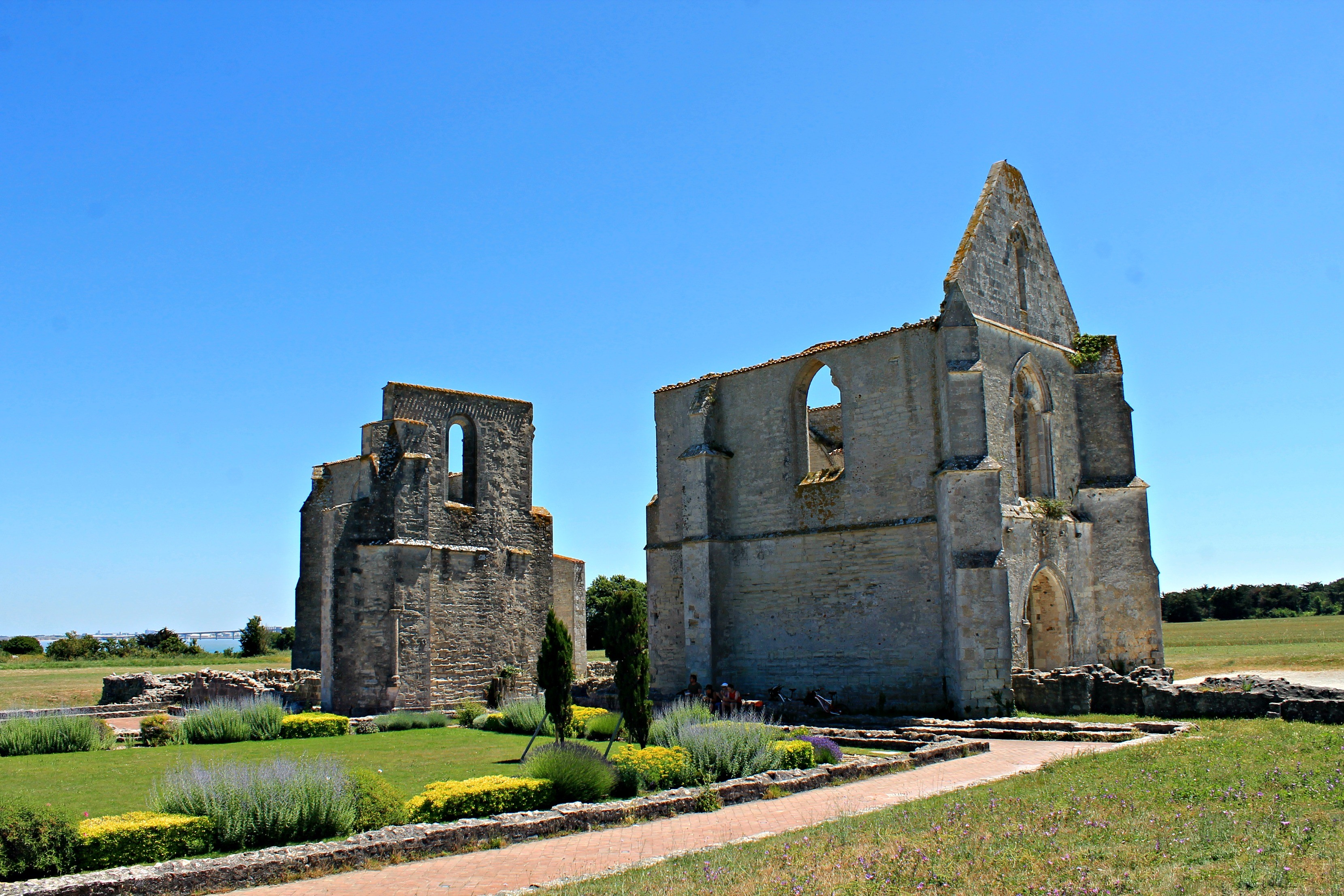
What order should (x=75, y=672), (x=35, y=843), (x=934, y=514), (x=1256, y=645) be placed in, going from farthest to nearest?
1. (x=1256, y=645)
2. (x=75, y=672)
3. (x=934, y=514)
4. (x=35, y=843)

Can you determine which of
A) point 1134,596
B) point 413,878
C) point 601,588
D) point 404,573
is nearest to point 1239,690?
point 1134,596

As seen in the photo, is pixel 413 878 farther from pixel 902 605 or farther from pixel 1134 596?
pixel 1134 596

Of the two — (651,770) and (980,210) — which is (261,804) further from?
(980,210)

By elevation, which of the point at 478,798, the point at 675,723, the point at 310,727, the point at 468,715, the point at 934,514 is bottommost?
the point at 468,715

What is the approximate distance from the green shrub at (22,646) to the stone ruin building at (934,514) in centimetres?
4226

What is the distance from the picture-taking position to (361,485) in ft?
73.7

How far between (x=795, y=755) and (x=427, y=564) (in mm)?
12879

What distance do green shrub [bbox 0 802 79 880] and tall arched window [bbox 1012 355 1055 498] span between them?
18402 mm

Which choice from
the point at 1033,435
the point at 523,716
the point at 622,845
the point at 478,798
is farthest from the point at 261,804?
the point at 1033,435

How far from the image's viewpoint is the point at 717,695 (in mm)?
20062

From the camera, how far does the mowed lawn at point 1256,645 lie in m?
26.8

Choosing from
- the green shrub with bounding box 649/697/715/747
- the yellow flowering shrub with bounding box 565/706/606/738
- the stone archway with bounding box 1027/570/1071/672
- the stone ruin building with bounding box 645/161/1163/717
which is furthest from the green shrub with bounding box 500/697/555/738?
the stone archway with bounding box 1027/570/1071/672

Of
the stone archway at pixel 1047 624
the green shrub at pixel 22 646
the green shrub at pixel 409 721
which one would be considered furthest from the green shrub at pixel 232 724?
the green shrub at pixel 22 646

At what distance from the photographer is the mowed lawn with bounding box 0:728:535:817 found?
11.1 meters
